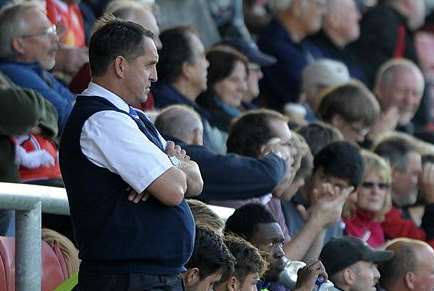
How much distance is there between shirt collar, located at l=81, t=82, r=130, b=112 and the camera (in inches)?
227

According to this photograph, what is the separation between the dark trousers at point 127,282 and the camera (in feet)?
18.6

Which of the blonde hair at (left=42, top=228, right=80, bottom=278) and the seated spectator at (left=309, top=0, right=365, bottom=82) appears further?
the seated spectator at (left=309, top=0, right=365, bottom=82)

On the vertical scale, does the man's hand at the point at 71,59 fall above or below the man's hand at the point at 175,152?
below

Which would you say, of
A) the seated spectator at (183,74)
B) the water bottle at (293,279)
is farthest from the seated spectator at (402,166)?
the water bottle at (293,279)

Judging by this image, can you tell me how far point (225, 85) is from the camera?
33.7 ft

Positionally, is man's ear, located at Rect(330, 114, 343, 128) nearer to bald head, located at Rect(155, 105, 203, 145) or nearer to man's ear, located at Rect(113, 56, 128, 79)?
bald head, located at Rect(155, 105, 203, 145)

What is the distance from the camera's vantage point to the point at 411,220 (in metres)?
10.5

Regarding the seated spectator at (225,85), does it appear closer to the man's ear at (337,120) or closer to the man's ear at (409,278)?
the man's ear at (337,120)

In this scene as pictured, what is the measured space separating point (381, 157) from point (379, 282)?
1.88 meters

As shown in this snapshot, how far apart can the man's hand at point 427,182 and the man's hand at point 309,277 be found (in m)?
3.96

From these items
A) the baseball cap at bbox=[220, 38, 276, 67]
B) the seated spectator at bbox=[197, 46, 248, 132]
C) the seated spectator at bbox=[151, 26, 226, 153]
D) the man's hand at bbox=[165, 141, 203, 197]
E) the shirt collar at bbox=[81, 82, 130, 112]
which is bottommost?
the baseball cap at bbox=[220, 38, 276, 67]

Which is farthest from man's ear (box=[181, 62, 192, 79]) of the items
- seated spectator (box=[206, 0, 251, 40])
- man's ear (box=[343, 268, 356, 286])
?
seated spectator (box=[206, 0, 251, 40])

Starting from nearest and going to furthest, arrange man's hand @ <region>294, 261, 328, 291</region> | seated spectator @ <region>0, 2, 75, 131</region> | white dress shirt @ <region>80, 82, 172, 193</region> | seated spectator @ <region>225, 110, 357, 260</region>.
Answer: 1. white dress shirt @ <region>80, 82, 172, 193</region>
2. man's hand @ <region>294, 261, 328, 291</region>
3. seated spectator @ <region>225, 110, 357, 260</region>
4. seated spectator @ <region>0, 2, 75, 131</region>

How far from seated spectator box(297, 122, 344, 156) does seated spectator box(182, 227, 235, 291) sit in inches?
122
